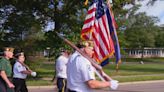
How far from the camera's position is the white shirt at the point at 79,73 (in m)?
5.52

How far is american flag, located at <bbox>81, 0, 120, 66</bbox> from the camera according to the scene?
29.5 ft

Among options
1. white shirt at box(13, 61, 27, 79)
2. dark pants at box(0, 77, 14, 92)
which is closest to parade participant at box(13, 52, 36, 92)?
white shirt at box(13, 61, 27, 79)

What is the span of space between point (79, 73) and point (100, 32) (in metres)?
4.06

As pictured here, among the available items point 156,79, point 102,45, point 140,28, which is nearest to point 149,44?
point 140,28

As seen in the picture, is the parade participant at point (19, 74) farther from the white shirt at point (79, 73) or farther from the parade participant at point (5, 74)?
the white shirt at point (79, 73)

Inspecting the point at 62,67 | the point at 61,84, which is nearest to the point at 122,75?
the point at 61,84

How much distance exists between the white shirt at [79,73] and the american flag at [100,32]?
2.94m

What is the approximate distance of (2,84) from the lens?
9180mm

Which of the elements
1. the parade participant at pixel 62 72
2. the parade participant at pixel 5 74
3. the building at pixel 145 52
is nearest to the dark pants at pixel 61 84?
the parade participant at pixel 62 72

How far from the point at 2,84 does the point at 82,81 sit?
393 centimetres

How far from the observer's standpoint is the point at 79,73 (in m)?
5.65

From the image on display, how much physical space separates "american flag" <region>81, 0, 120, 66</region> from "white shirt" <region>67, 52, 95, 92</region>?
2.94m

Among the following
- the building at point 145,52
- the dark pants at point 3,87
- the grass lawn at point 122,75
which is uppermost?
the dark pants at point 3,87

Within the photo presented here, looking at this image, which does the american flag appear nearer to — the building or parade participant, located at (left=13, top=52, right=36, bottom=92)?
parade participant, located at (left=13, top=52, right=36, bottom=92)
